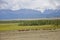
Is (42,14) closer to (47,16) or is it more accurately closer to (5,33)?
(47,16)

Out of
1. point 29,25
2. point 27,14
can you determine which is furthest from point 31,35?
point 27,14

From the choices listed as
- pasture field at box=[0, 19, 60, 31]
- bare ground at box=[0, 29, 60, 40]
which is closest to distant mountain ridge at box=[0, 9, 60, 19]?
pasture field at box=[0, 19, 60, 31]

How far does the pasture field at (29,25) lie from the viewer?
145 cm

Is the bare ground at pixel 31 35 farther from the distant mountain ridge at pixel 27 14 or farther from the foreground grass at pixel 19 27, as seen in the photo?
the distant mountain ridge at pixel 27 14

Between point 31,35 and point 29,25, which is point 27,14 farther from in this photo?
point 31,35

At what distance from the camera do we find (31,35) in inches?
57.4

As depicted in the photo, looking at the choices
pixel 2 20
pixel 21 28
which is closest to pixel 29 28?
pixel 21 28

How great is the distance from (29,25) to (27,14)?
0.39 feet

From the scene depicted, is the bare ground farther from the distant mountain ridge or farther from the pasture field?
the distant mountain ridge

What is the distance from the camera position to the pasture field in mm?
1445

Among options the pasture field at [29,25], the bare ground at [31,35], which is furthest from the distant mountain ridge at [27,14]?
the bare ground at [31,35]

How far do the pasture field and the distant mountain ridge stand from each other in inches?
2.1

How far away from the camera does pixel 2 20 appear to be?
144 cm

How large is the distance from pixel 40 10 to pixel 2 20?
1.36ft
